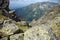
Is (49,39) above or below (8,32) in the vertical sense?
above

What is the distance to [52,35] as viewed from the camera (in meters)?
28.3

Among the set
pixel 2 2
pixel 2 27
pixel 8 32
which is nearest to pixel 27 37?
pixel 8 32

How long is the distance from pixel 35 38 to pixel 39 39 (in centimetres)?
80

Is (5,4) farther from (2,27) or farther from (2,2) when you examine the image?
(2,27)

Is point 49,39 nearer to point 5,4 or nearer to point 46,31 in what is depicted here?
point 46,31

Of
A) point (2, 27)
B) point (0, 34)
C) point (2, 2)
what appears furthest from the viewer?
point (2, 2)

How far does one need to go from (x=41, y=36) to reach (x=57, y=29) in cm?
1712

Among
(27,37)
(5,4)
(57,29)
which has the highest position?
(27,37)

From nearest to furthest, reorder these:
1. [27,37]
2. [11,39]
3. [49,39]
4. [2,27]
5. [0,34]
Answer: [49,39] < [27,37] < [11,39] < [0,34] < [2,27]

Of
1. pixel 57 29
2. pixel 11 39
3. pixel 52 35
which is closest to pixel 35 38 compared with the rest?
pixel 52 35

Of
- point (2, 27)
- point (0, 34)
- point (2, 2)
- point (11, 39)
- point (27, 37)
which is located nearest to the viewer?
point (27, 37)

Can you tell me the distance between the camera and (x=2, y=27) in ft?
144

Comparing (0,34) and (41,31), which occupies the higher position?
(41,31)

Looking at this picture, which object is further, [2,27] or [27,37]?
[2,27]
